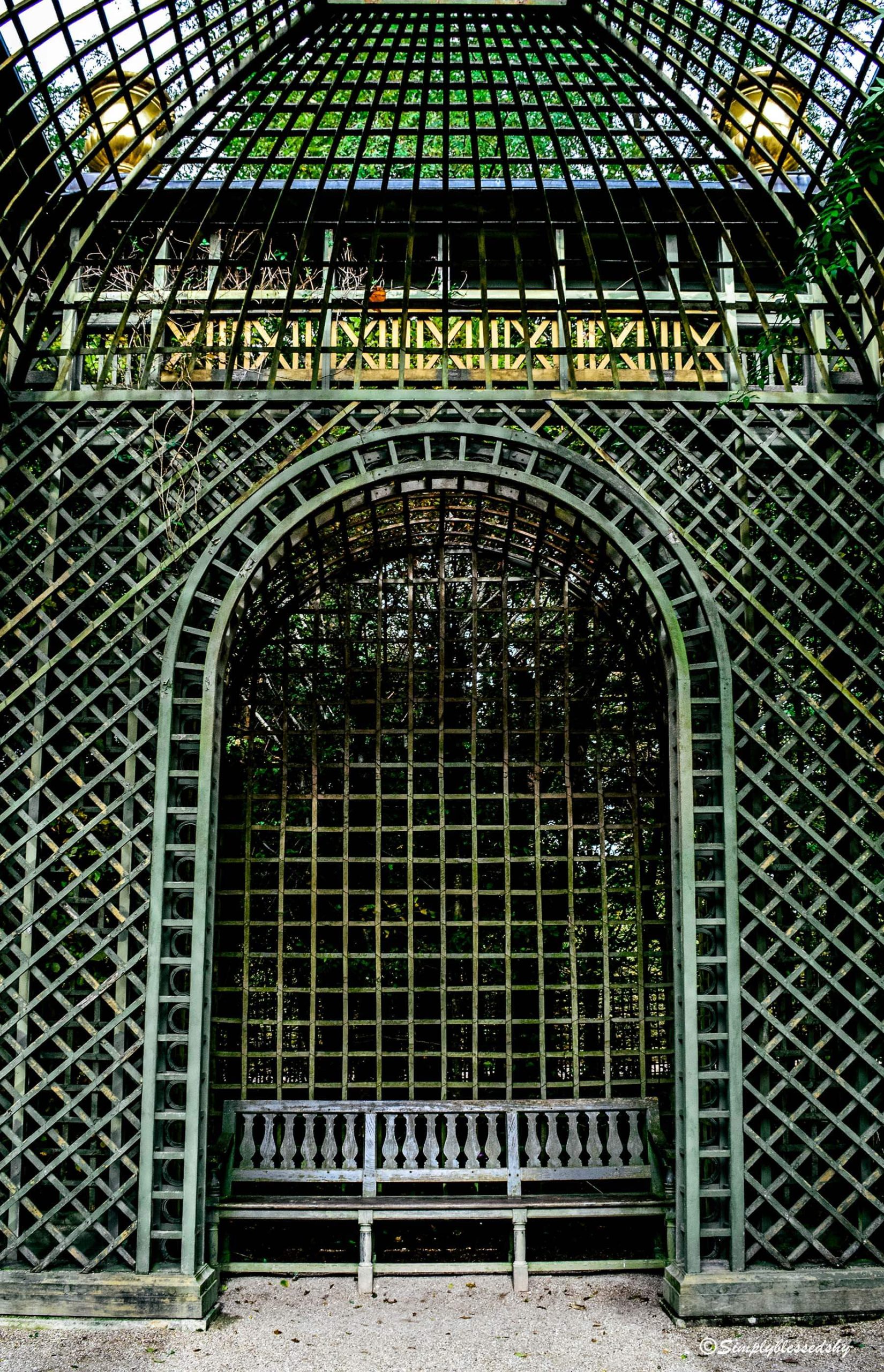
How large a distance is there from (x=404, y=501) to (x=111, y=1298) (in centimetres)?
442

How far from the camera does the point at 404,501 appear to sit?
19.6 ft

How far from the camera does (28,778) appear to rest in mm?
5355

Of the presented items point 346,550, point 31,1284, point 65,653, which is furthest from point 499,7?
point 31,1284

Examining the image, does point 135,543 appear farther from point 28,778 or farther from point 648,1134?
point 648,1134

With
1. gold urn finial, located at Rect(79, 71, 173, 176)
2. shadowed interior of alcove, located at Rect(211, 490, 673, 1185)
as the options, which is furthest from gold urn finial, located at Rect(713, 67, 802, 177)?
gold urn finial, located at Rect(79, 71, 173, 176)

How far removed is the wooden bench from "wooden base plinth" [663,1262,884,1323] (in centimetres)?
62

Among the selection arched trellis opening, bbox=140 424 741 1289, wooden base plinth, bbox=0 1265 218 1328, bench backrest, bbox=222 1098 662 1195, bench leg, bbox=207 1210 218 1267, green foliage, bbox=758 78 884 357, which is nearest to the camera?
green foliage, bbox=758 78 884 357

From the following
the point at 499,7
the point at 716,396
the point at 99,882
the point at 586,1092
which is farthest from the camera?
the point at 586,1092

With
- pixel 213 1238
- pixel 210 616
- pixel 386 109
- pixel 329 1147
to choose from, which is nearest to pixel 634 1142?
pixel 329 1147

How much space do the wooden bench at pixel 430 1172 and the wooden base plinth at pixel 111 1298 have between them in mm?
479

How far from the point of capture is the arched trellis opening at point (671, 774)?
15.7 ft

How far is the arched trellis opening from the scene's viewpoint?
479 cm

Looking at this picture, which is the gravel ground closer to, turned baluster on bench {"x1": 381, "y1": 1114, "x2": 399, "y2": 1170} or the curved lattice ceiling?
turned baluster on bench {"x1": 381, "y1": 1114, "x2": 399, "y2": 1170}

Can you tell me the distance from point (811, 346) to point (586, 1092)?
17.6 feet
